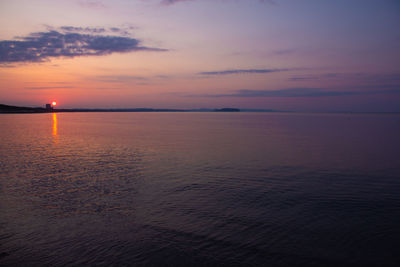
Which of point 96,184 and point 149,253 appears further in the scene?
point 96,184

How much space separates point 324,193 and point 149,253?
10872 millimetres

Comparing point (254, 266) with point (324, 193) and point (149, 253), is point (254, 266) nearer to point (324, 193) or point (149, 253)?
point (149, 253)

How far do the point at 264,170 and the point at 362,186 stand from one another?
647 cm

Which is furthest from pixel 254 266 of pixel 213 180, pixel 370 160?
pixel 370 160

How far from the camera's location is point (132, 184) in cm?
1681

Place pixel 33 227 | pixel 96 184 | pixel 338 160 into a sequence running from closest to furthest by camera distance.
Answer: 1. pixel 33 227
2. pixel 96 184
3. pixel 338 160

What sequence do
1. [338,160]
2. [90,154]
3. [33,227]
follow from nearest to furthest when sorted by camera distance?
1. [33,227]
2. [338,160]
3. [90,154]

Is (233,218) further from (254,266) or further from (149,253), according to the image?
(149,253)

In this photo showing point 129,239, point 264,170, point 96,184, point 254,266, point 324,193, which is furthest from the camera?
point 264,170

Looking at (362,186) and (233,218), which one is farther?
(362,186)

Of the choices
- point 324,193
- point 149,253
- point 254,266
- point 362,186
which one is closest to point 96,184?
point 149,253

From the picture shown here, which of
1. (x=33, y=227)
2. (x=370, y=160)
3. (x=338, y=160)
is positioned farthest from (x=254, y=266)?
(x=370, y=160)

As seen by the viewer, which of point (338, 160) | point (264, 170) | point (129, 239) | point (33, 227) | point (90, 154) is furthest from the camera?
point (90, 154)

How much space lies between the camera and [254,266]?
8508mm
